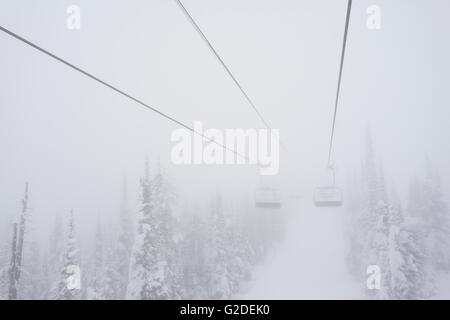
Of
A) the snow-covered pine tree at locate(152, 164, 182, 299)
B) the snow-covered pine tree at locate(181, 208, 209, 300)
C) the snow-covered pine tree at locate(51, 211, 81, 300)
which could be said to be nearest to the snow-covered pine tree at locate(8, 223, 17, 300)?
the snow-covered pine tree at locate(51, 211, 81, 300)

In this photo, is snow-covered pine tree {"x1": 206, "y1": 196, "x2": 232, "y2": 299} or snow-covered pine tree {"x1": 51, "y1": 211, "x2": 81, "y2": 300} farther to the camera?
snow-covered pine tree {"x1": 206, "y1": 196, "x2": 232, "y2": 299}

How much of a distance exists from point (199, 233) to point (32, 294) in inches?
625

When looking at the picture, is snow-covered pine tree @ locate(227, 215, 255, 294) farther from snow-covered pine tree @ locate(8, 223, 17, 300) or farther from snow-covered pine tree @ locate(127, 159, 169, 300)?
snow-covered pine tree @ locate(8, 223, 17, 300)

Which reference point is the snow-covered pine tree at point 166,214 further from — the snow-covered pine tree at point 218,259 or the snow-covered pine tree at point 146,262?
the snow-covered pine tree at point 218,259

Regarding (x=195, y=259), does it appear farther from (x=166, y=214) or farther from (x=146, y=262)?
(x=146, y=262)

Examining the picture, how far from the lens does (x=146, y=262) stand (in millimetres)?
18203

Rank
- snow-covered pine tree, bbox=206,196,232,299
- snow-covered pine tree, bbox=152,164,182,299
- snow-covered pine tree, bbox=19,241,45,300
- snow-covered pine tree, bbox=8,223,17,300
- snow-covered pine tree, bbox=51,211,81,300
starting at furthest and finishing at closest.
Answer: snow-covered pine tree, bbox=206,196,232,299 → snow-covered pine tree, bbox=19,241,45,300 → snow-covered pine tree, bbox=152,164,182,299 → snow-covered pine tree, bbox=51,211,81,300 → snow-covered pine tree, bbox=8,223,17,300

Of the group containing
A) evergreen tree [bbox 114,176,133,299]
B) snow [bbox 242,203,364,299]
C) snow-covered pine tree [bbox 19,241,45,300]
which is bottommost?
snow [bbox 242,203,364,299]

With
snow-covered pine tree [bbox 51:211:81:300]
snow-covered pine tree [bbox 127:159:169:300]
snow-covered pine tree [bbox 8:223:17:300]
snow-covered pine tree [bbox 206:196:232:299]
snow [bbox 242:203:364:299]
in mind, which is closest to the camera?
snow-covered pine tree [bbox 8:223:17:300]

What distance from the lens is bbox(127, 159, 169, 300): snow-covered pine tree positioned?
58.4 feet

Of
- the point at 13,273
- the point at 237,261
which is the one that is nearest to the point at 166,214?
the point at 13,273

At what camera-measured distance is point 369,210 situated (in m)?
29.5
